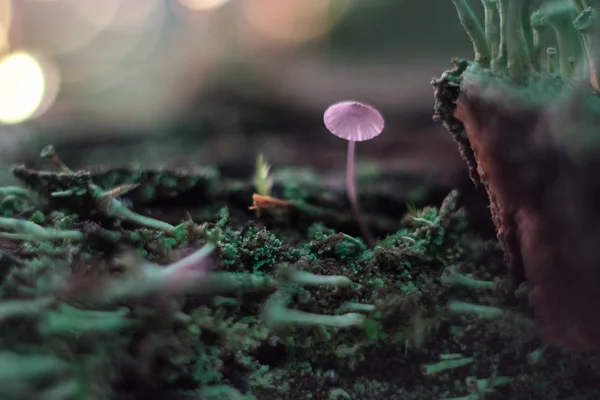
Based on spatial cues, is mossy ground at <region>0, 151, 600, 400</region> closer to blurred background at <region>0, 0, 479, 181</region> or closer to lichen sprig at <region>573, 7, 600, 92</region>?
lichen sprig at <region>573, 7, 600, 92</region>

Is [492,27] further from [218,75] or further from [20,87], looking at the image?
[218,75]

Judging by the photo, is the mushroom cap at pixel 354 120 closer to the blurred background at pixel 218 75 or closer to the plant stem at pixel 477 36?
the plant stem at pixel 477 36

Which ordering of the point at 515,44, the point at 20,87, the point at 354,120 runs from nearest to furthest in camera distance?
the point at 515,44 → the point at 354,120 → the point at 20,87

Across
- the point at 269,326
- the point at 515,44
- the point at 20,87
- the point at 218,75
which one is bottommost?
the point at 269,326

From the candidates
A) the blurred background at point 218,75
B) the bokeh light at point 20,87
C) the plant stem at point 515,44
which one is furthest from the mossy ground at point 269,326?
the bokeh light at point 20,87

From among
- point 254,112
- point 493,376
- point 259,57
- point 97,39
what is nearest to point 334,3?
point 259,57

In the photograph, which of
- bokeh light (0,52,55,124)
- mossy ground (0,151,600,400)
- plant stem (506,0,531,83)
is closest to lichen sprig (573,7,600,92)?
plant stem (506,0,531,83)

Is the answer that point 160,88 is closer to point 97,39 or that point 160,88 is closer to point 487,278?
point 97,39

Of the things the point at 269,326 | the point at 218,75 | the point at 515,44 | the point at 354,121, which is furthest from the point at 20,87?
the point at 515,44
